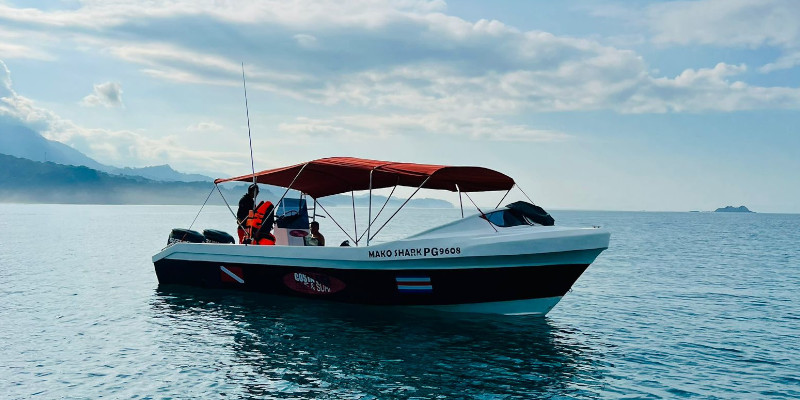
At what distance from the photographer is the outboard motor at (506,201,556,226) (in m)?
14.3

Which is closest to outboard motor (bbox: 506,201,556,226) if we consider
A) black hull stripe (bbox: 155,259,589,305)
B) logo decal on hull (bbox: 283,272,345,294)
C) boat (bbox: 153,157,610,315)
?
boat (bbox: 153,157,610,315)

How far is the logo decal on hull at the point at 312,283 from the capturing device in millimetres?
15055

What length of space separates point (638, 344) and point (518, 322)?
8.59ft

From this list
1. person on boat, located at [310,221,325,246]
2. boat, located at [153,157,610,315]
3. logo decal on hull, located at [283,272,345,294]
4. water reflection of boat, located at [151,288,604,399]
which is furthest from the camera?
person on boat, located at [310,221,325,246]

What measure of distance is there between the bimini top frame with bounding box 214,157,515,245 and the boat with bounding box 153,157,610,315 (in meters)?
0.04

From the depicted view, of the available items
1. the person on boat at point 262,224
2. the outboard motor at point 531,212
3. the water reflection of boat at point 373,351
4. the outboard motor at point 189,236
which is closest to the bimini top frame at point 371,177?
the person on boat at point 262,224

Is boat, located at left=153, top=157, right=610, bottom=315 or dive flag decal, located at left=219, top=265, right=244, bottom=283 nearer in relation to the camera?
boat, located at left=153, top=157, right=610, bottom=315

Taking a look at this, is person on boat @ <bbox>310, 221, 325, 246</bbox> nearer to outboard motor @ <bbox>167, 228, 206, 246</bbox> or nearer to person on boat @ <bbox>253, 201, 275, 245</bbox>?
person on boat @ <bbox>253, 201, 275, 245</bbox>

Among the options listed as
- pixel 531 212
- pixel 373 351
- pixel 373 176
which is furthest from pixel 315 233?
pixel 531 212

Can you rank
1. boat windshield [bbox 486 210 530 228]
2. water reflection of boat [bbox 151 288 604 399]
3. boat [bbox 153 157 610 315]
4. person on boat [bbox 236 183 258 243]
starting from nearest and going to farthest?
water reflection of boat [bbox 151 288 604 399] → boat [bbox 153 157 610 315] → boat windshield [bbox 486 210 530 228] → person on boat [bbox 236 183 258 243]

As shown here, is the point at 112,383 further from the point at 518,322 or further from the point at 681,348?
the point at 681,348

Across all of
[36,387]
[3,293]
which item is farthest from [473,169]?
[3,293]

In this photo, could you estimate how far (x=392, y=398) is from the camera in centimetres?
891

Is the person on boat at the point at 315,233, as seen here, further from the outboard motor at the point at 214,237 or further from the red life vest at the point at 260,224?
the outboard motor at the point at 214,237
